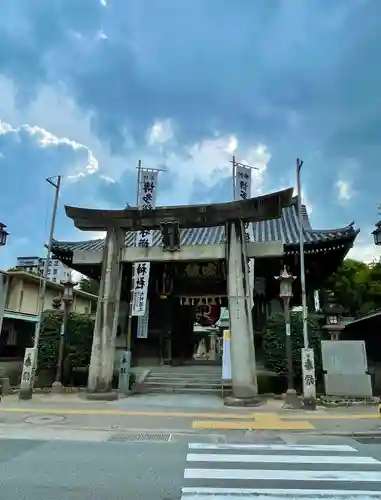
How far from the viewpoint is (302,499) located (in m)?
4.74

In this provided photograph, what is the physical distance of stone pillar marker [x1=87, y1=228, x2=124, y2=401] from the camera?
14.5m

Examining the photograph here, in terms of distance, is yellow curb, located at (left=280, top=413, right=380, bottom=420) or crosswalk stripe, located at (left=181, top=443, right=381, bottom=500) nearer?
crosswalk stripe, located at (left=181, top=443, right=381, bottom=500)

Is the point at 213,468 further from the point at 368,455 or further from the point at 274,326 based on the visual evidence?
the point at 274,326

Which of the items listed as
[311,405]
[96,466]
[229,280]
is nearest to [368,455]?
[96,466]

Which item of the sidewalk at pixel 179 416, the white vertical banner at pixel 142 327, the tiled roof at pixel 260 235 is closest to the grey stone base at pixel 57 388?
the sidewalk at pixel 179 416

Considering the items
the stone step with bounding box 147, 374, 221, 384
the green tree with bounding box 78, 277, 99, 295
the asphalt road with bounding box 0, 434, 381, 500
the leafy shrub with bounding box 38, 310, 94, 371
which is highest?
the green tree with bounding box 78, 277, 99, 295

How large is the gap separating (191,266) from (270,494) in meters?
16.0

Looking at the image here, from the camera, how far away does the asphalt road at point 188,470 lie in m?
4.93

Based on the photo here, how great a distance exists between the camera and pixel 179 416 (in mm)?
10961

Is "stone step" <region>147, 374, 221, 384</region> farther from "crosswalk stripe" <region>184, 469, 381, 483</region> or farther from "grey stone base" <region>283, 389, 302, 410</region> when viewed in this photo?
"crosswalk stripe" <region>184, 469, 381, 483</region>

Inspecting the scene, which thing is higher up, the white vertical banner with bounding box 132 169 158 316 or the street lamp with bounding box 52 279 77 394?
the white vertical banner with bounding box 132 169 158 316

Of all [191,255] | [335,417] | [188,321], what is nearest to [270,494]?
[335,417]

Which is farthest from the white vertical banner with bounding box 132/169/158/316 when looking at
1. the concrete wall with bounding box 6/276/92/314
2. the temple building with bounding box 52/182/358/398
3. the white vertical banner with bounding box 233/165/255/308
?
the concrete wall with bounding box 6/276/92/314

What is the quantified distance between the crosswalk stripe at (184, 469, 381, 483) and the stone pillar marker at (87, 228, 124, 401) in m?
9.15
